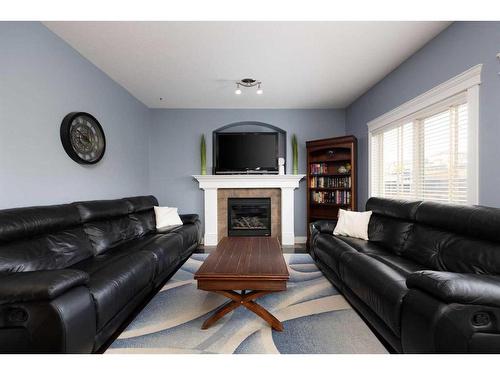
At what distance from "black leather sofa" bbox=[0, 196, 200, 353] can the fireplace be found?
5.18 ft

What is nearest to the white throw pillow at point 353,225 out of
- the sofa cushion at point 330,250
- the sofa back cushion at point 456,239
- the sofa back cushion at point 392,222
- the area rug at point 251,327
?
the sofa back cushion at point 392,222

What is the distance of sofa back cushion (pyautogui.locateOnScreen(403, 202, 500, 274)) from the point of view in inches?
65.0

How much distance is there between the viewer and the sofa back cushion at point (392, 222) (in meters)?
2.47

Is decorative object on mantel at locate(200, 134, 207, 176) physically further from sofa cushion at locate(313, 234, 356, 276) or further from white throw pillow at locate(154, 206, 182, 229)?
sofa cushion at locate(313, 234, 356, 276)

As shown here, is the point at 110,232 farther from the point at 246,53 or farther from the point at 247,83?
the point at 247,83

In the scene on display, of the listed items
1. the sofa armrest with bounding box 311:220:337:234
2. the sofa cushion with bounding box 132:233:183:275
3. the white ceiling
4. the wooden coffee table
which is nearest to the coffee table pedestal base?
the wooden coffee table

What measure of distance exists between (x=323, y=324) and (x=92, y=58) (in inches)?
148

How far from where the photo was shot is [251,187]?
15.9ft

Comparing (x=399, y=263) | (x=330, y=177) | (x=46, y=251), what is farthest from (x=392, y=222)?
(x=46, y=251)

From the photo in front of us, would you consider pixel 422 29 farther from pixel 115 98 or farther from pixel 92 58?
pixel 115 98

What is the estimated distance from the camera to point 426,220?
7.47 ft

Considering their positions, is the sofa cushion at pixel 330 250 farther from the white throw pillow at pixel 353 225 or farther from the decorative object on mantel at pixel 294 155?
the decorative object on mantel at pixel 294 155

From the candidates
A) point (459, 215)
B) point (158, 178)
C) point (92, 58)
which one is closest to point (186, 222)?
point (158, 178)
